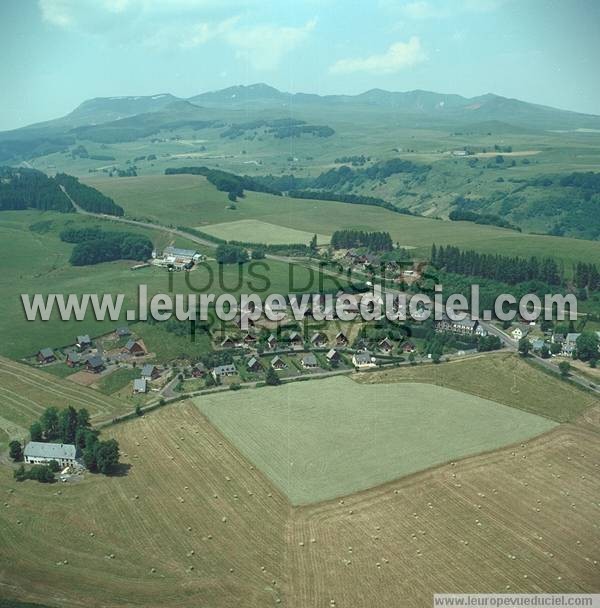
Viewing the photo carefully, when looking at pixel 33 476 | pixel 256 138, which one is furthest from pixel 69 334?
pixel 256 138

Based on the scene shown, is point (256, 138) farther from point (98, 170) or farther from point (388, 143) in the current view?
point (98, 170)

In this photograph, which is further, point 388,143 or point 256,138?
point 256,138

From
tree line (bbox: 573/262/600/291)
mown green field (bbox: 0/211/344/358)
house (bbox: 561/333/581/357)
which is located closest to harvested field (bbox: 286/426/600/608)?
house (bbox: 561/333/581/357)

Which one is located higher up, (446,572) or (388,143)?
(388,143)

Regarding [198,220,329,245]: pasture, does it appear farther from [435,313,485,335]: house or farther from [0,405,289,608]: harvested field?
[0,405,289,608]: harvested field

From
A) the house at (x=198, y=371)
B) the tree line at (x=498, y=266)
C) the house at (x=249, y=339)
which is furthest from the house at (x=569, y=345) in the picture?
the house at (x=198, y=371)
